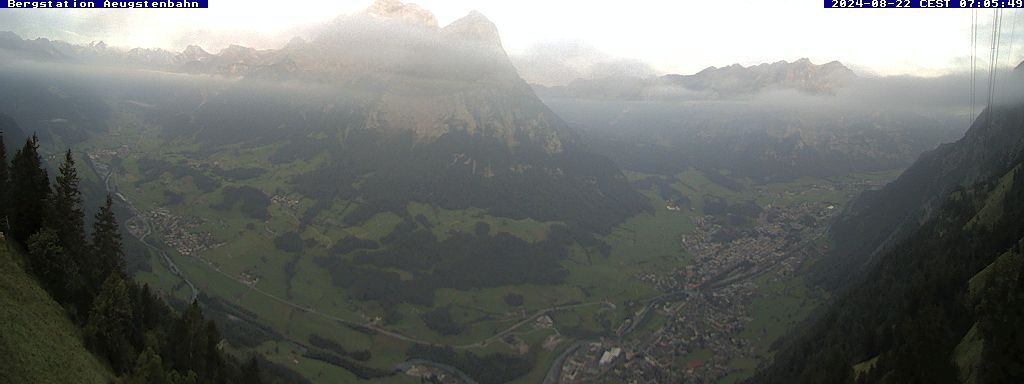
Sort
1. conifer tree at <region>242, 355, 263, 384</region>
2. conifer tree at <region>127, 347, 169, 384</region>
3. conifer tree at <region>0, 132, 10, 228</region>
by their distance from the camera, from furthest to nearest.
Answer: conifer tree at <region>242, 355, 263, 384</region>, conifer tree at <region>0, 132, 10, 228</region>, conifer tree at <region>127, 347, 169, 384</region>

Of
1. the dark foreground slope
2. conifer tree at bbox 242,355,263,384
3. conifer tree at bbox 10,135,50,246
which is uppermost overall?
conifer tree at bbox 10,135,50,246

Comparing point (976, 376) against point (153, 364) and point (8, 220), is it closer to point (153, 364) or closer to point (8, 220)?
point (153, 364)

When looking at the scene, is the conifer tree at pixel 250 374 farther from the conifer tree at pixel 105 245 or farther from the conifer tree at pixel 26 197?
the conifer tree at pixel 26 197

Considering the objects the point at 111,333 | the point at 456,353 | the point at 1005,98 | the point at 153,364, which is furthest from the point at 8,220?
the point at 1005,98

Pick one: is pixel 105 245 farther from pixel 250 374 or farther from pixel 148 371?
pixel 148 371

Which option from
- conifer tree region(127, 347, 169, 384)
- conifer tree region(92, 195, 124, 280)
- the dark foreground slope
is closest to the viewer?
conifer tree region(127, 347, 169, 384)

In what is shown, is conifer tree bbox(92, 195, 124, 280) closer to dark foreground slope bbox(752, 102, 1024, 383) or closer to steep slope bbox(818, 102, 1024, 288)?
dark foreground slope bbox(752, 102, 1024, 383)

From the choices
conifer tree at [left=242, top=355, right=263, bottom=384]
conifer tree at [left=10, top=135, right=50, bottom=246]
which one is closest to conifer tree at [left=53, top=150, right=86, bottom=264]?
conifer tree at [left=10, top=135, right=50, bottom=246]

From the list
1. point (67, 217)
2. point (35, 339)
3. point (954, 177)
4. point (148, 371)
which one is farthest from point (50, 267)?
point (954, 177)
